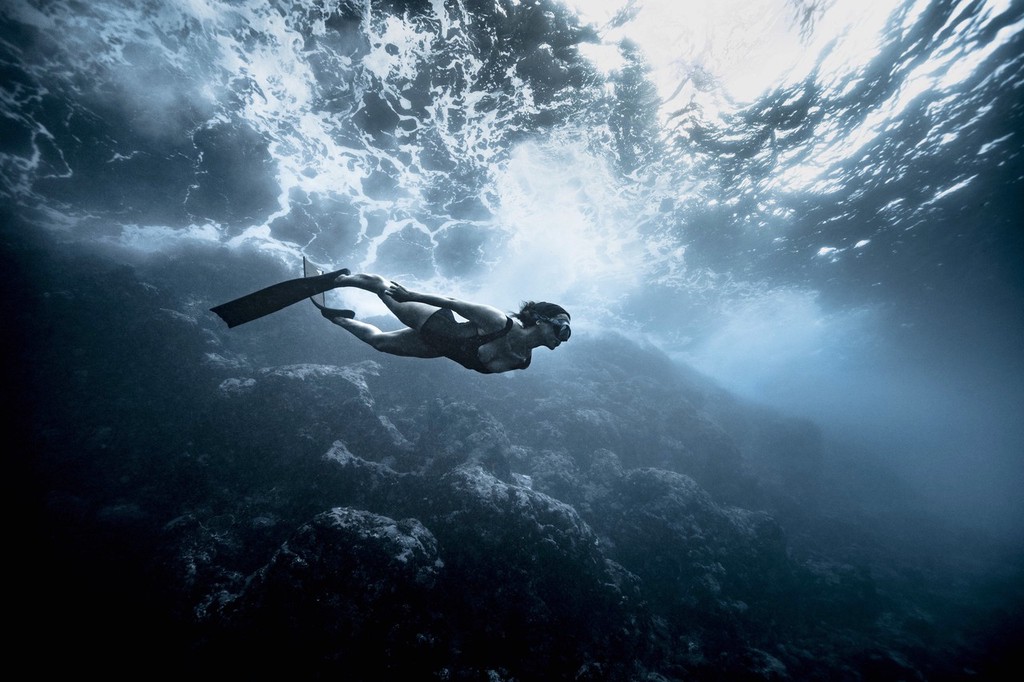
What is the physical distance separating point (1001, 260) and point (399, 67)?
1120 inches

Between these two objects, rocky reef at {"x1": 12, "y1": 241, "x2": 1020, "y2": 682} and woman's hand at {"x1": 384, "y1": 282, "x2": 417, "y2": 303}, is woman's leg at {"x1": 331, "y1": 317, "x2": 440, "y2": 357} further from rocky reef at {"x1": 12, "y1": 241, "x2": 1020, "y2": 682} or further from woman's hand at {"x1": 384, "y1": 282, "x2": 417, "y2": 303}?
rocky reef at {"x1": 12, "y1": 241, "x2": 1020, "y2": 682}

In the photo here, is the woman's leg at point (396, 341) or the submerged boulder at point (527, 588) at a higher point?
the woman's leg at point (396, 341)

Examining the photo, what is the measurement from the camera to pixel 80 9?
8.23 meters

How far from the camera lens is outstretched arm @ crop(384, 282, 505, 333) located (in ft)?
11.6

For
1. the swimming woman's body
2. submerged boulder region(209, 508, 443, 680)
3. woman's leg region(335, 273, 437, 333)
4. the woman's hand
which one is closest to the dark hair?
the swimming woman's body

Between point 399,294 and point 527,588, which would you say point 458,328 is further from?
point 527,588

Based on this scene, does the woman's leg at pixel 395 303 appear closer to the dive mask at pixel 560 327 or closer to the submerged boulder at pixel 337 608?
the dive mask at pixel 560 327

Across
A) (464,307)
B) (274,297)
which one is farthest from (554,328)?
(274,297)

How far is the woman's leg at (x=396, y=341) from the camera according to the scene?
155 inches

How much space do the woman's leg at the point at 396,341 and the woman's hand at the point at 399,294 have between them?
447mm

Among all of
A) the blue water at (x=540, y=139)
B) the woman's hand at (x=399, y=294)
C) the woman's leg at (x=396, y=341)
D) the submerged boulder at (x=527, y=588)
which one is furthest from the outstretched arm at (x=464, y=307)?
the blue water at (x=540, y=139)

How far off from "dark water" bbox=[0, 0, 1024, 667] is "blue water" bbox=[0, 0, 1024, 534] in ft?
0.24

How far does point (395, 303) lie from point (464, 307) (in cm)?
77

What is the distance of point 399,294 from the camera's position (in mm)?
3521
